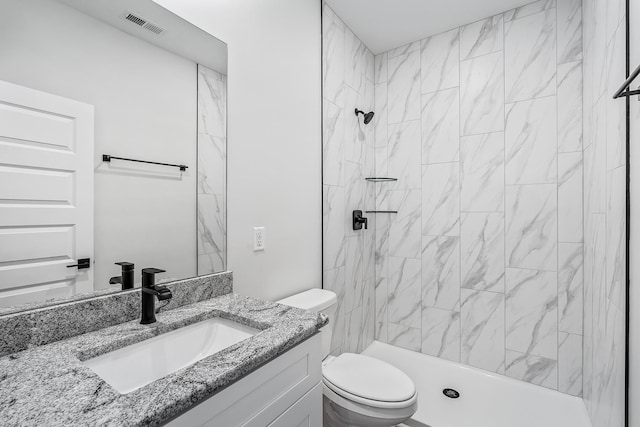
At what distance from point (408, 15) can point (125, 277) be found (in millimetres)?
2291

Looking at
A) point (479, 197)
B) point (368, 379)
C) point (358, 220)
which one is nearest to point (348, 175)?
point (358, 220)

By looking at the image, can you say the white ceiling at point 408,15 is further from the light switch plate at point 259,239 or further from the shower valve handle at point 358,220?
the light switch plate at point 259,239

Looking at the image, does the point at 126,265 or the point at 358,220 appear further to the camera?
the point at 358,220

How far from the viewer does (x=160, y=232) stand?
110 centimetres

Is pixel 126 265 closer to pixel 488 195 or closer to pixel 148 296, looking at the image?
pixel 148 296

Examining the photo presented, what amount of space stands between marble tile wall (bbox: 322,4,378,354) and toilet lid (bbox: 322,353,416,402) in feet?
0.87

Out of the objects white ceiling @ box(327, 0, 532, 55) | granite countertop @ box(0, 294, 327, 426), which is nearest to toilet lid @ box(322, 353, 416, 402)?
granite countertop @ box(0, 294, 327, 426)

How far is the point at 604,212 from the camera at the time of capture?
1.38 metres

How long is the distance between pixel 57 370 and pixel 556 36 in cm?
282

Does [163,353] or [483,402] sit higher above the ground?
[163,353]

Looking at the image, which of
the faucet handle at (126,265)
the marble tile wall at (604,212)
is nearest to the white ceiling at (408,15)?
the marble tile wall at (604,212)

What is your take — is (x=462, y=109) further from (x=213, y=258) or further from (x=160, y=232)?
(x=160, y=232)

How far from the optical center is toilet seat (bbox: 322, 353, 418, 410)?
4.38ft

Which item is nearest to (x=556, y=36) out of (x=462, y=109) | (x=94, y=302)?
(x=462, y=109)
